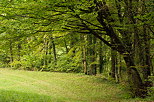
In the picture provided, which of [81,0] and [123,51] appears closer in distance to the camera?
[81,0]

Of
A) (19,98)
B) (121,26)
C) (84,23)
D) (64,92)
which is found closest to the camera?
(19,98)

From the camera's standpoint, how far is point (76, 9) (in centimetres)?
746

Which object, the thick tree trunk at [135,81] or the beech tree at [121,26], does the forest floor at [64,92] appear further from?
the beech tree at [121,26]

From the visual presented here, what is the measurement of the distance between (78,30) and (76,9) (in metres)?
2.90

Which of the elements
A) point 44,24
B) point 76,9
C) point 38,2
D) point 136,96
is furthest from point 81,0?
point 136,96

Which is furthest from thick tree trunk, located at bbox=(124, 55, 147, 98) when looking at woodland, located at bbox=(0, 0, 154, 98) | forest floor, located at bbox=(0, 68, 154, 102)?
forest floor, located at bbox=(0, 68, 154, 102)

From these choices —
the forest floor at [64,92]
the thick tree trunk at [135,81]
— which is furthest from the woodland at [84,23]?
the forest floor at [64,92]

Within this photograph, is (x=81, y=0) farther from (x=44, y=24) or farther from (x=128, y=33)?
(x=128, y=33)

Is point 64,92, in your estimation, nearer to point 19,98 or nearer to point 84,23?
point 19,98

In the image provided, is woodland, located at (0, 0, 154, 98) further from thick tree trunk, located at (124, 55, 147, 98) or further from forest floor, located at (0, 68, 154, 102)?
forest floor, located at (0, 68, 154, 102)

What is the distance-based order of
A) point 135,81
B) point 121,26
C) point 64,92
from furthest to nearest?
point 64,92, point 135,81, point 121,26

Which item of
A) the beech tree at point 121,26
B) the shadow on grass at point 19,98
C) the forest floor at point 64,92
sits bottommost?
the forest floor at point 64,92

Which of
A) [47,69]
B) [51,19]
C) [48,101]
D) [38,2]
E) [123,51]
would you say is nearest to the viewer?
[38,2]

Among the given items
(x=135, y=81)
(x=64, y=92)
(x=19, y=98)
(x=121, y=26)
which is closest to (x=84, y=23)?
(x=121, y=26)
